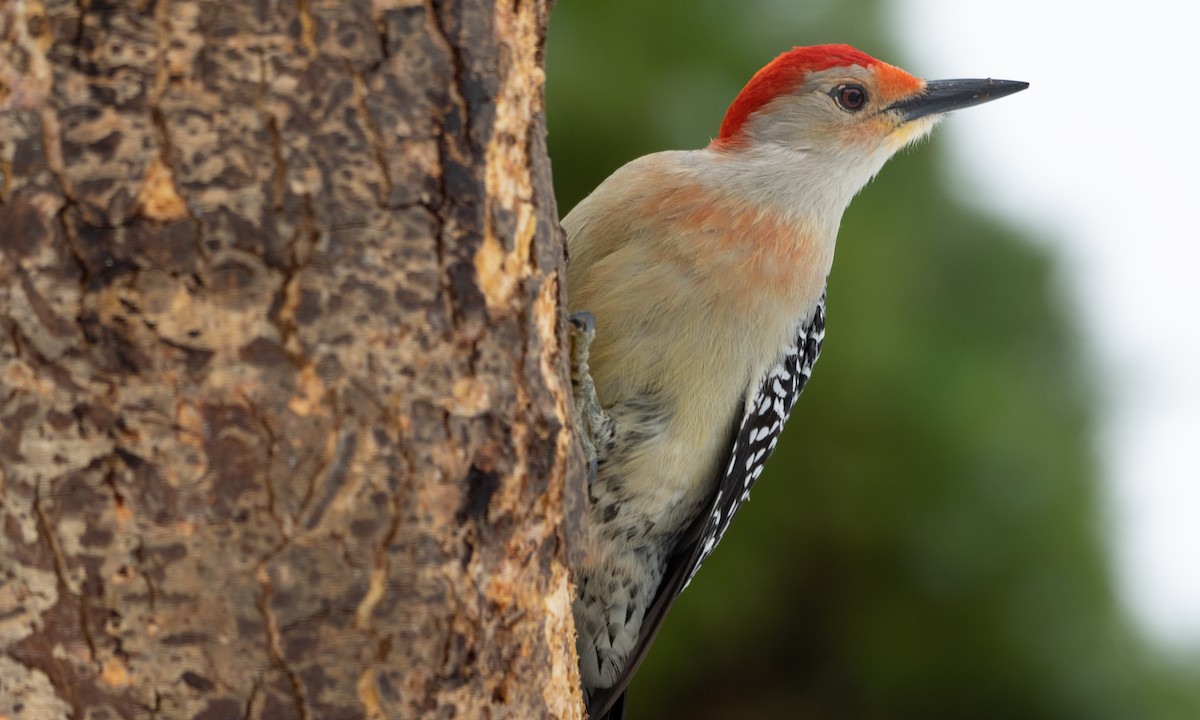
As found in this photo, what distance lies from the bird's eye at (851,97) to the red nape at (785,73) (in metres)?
0.09

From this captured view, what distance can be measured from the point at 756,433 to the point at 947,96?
149cm

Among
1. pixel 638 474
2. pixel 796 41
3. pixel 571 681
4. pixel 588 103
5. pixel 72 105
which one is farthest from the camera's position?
pixel 796 41

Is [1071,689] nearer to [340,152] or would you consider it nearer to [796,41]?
[796,41]

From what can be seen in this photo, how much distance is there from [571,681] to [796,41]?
171 inches

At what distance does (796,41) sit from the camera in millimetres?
5863

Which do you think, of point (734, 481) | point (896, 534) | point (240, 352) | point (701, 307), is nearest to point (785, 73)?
point (701, 307)

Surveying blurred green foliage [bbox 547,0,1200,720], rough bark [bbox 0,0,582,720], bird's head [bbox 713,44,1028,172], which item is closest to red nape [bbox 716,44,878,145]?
bird's head [bbox 713,44,1028,172]

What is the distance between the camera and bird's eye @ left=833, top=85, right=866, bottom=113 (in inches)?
164

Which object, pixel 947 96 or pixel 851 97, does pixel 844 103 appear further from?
pixel 947 96

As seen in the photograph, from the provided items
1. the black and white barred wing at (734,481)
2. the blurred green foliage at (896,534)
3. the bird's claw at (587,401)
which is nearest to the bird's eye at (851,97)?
the black and white barred wing at (734,481)

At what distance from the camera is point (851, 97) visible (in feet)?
13.7

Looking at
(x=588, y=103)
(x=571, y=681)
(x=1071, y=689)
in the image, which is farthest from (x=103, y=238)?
(x=1071, y=689)

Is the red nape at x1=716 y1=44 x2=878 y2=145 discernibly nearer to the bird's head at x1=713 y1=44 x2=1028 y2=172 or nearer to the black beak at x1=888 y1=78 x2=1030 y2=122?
the bird's head at x1=713 y1=44 x2=1028 y2=172

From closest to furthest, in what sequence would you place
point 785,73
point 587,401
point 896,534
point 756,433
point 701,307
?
point 587,401 < point 701,307 < point 756,433 < point 785,73 < point 896,534
